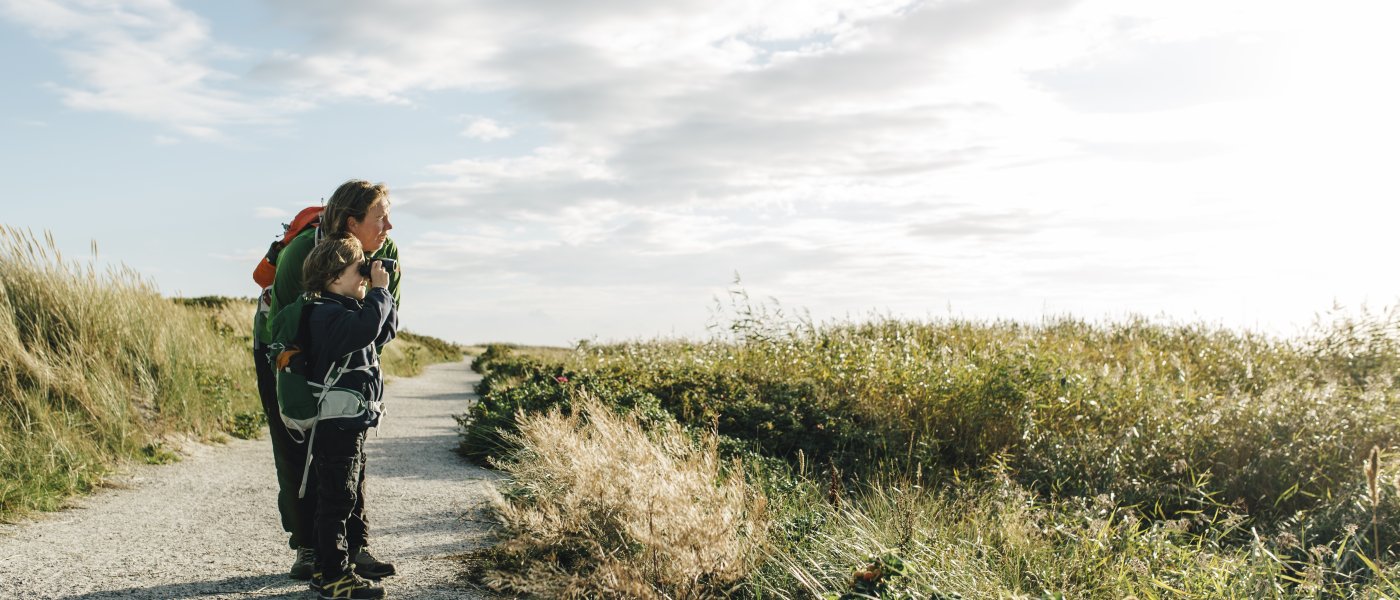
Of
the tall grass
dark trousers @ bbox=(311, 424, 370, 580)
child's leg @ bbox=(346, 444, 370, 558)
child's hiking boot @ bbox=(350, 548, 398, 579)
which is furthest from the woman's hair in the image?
the tall grass

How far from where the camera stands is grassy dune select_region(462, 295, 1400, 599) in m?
4.32

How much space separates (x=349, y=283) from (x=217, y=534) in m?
2.47

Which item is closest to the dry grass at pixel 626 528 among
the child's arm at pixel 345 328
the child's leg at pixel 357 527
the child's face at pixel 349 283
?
the child's leg at pixel 357 527

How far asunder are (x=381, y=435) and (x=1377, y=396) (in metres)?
9.79

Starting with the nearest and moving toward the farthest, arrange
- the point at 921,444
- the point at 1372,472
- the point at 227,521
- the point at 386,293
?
1. the point at 1372,472
2. the point at 386,293
3. the point at 227,521
4. the point at 921,444

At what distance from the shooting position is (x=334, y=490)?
4.17m

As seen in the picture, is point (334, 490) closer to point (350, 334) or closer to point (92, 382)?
point (350, 334)


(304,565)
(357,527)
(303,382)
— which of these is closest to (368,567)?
(357,527)

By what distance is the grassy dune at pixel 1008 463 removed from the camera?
14.2ft

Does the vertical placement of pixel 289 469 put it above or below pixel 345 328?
below

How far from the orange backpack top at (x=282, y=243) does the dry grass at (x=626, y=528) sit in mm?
1634

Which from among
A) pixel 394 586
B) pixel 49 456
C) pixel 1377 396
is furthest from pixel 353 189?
pixel 1377 396

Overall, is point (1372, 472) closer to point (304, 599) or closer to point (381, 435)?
point (304, 599)

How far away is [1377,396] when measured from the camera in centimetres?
820
